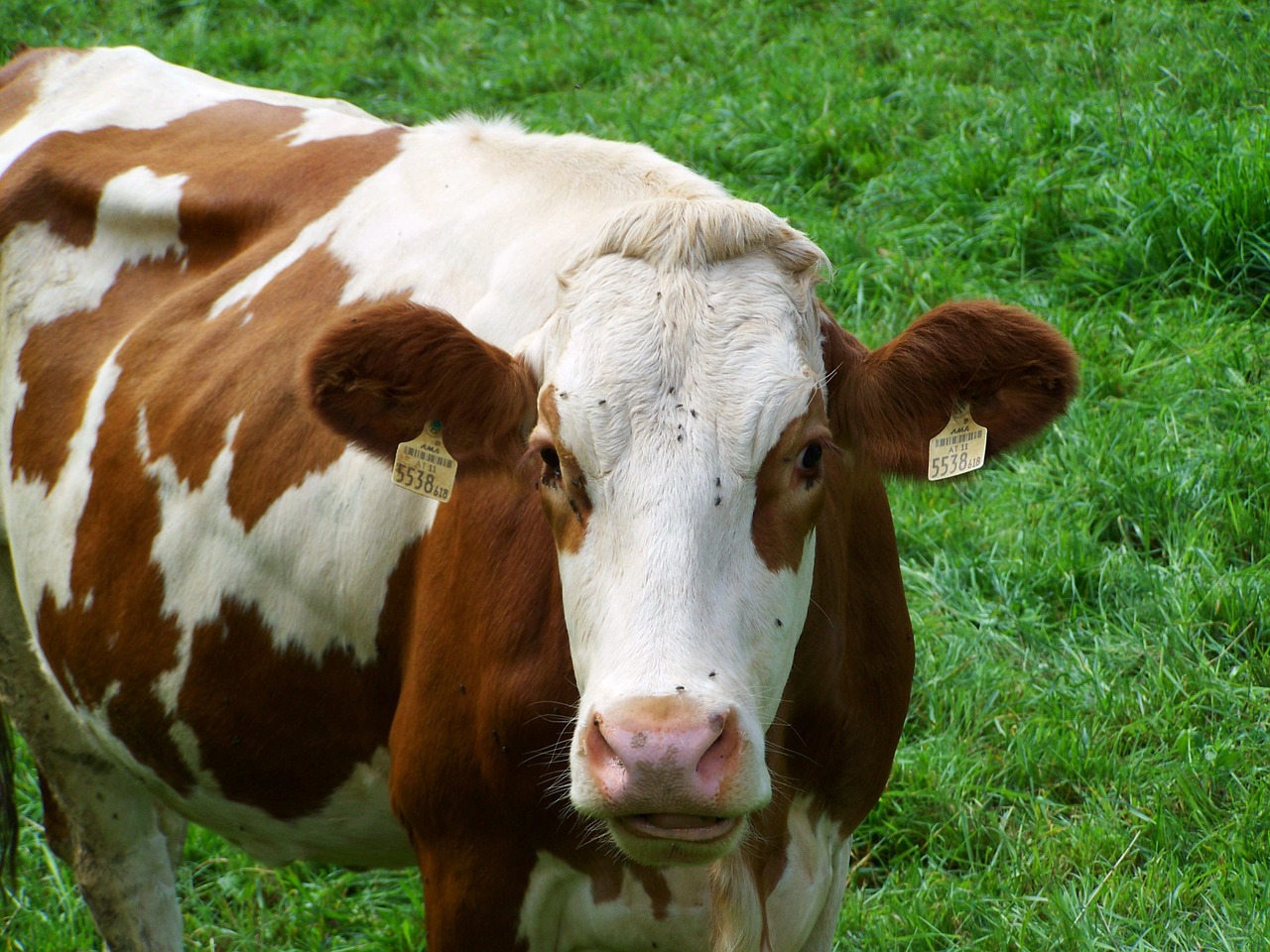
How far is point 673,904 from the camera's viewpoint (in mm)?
2725

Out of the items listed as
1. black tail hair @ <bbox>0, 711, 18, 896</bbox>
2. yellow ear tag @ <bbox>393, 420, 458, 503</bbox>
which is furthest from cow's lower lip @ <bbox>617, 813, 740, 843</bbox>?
Result: black tail hair @ <bbox>0, 711, 18, 896</bbox>

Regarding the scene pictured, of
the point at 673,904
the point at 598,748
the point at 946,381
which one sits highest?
the point at 946,381

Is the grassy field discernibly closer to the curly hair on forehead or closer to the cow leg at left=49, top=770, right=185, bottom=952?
the cow leg at left=49, top=770, right=185, bottom=952

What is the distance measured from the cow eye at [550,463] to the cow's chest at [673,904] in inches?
31.0

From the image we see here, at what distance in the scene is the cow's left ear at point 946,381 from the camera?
101 inches

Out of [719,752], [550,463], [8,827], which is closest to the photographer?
[719,752]

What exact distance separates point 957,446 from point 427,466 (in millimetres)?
999

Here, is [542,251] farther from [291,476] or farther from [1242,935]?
[1242,935]

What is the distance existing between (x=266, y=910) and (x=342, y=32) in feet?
21.2

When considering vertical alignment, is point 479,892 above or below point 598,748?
below

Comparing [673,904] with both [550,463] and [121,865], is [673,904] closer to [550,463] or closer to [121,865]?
[550,463]

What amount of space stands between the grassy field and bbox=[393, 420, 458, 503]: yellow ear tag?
116 centimetres

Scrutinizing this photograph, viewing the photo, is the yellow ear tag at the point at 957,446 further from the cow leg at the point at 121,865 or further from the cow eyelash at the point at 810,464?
the cow leg at the point at 121,865

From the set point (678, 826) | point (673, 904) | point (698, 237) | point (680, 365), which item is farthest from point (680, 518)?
point (673, 904)
